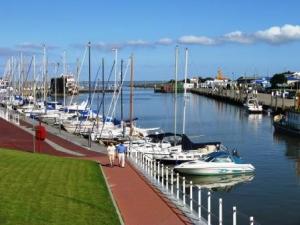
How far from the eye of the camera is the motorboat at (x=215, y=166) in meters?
38.6

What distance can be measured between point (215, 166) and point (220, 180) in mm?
1045

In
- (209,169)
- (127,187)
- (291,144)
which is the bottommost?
(291,144)

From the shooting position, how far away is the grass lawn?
1633 centimetres

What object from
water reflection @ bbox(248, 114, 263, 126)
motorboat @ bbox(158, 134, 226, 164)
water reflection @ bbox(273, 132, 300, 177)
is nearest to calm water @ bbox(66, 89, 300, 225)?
water reflection @ bbox(273, 132, 300, 177)

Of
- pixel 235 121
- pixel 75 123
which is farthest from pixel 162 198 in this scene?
pixel 235 121

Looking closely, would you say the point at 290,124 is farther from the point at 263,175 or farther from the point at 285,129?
the point at 263,175

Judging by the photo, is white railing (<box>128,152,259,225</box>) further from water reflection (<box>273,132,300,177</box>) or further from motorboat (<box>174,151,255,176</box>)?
water reflection (<box>273,132,300,177</box>)

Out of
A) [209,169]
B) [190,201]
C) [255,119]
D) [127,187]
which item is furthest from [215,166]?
[255,119]

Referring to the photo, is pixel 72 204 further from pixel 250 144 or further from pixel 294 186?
pixel 250 144

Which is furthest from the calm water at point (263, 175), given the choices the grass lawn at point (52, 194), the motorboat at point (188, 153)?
the grass lawn at point (52, 194)

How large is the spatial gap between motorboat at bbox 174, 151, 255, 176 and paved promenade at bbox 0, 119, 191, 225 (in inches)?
234

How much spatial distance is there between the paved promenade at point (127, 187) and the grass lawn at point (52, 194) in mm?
743

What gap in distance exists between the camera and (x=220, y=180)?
3812 centimetres

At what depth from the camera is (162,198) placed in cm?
2227
